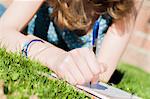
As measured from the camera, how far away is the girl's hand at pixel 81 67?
260 centimetres

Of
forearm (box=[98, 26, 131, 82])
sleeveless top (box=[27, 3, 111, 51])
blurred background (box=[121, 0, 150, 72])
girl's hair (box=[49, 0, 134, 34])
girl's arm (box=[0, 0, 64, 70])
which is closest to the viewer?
girl's arm (box=[0, 0, 64, 70])

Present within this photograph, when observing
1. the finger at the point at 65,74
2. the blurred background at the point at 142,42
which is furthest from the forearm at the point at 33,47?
the blurred background at the point at 142,42

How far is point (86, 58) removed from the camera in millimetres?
2602

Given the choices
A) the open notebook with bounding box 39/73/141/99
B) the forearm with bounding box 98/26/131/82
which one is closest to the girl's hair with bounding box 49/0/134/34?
the forearm with bounding box 98/26/131/82

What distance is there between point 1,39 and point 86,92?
0.91 meters

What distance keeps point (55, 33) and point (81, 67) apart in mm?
1578

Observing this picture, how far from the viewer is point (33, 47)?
3.11 meters

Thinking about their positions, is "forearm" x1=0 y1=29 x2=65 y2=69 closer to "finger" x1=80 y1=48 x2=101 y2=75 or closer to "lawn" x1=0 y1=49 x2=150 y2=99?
"lawn" x1=0 y1=49 x2=150 y2=99

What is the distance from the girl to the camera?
264 cm

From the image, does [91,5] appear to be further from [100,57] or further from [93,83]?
[93,83]

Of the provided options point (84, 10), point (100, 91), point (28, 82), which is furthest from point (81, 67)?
point (84, 10)

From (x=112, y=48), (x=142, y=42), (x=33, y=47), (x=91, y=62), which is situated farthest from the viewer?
(x=142, y=42)

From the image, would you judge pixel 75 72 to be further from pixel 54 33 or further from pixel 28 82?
pixel 54 33


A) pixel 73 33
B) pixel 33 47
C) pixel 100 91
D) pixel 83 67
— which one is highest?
pixel 73 33
